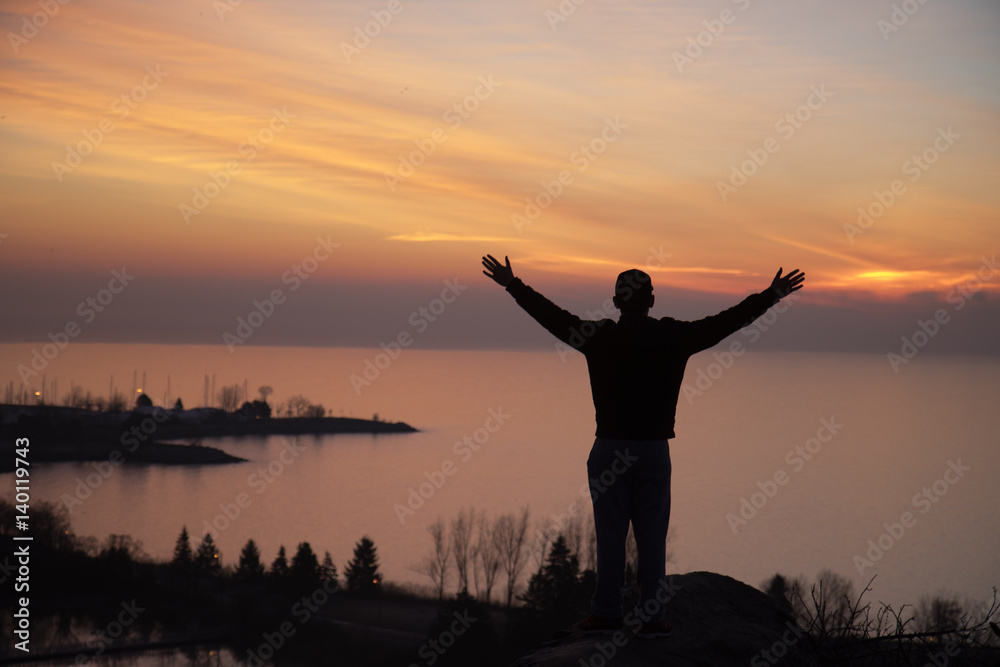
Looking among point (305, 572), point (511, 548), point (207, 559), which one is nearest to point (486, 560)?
point (511, 548)

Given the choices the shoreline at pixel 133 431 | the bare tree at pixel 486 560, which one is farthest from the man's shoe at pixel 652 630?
the shoreline at pixel 133 431

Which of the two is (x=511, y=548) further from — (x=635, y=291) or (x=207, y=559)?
(x=635, y=291)

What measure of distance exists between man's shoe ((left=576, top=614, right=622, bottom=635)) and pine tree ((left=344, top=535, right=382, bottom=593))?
58.1 metres

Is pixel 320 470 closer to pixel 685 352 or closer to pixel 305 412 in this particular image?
pixel 305 412

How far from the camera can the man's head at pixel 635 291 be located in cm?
655

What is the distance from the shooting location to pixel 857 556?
7262 cm

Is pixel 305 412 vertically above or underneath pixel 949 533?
above

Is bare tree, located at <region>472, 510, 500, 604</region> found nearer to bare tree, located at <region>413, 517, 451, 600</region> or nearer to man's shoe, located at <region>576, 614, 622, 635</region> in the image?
bare tree, located at <region>413, 517, 451, 600</region>

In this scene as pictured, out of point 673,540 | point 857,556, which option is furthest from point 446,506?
point 857,556

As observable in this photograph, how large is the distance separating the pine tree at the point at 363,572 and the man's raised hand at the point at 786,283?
194ft

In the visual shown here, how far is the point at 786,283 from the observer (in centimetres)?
671

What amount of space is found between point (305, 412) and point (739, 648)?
7674 inches

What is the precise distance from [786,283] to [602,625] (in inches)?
131

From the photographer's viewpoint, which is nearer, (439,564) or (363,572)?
(363,572)
